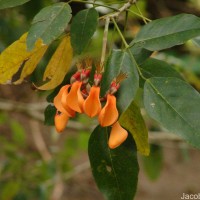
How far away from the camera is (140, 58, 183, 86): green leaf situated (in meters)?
1.12

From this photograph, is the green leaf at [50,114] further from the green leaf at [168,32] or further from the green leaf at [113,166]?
the green leaf at [168,32]

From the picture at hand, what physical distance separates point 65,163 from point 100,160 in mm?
1806

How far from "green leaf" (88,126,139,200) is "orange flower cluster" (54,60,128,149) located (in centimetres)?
10

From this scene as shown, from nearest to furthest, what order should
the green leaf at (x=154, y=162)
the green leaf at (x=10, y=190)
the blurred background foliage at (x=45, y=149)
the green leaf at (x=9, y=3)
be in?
the green leaf at (x=9, y=3) → the blurred background foliage at (x=45, y=149) → the green leaf at (x=10, y=190) → the green leaf at (x=154, y=162)

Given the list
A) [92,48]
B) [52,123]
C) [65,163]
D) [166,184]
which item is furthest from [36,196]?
[166,184]

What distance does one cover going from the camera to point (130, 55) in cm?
107

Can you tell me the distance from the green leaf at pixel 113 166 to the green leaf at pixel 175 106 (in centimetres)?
12

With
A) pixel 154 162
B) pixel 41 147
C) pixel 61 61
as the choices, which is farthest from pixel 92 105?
pixel 41 147

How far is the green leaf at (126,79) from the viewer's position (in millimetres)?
985

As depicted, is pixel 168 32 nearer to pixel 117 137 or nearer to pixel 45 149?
pixel 117 137

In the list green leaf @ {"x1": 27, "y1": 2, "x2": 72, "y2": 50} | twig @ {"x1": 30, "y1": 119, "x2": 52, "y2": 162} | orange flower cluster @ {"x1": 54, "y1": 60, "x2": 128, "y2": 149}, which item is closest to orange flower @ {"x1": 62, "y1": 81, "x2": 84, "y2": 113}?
orange flower cluster @ {"x1": 54, "y1": 60, "x2": 128, "y2": 149}

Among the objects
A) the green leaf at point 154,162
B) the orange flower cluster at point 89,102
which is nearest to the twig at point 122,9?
the orange flower cluster at point 89,102

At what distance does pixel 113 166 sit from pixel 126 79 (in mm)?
214

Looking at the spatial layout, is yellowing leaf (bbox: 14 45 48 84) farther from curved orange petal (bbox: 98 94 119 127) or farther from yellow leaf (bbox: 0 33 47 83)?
curved orange petal (bbox: 98 94 119 127)
